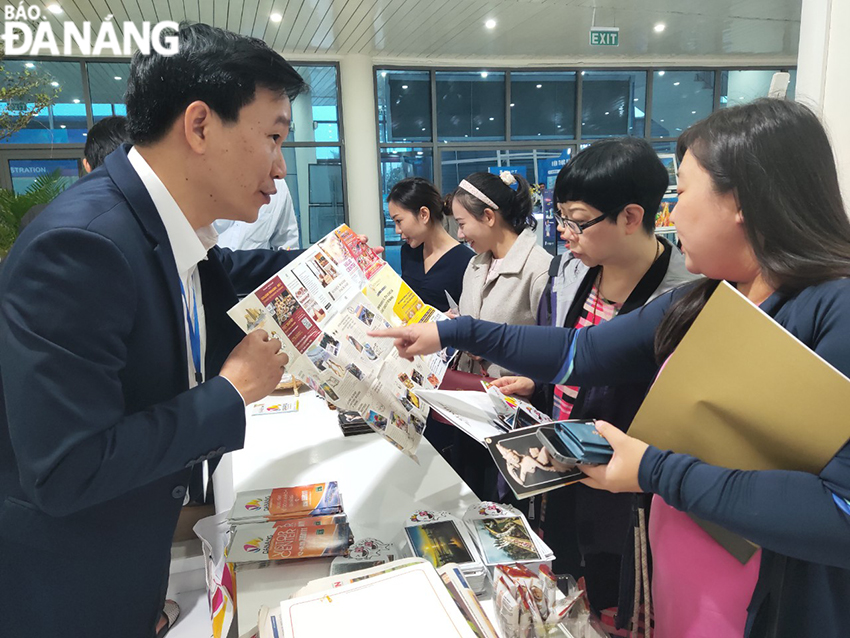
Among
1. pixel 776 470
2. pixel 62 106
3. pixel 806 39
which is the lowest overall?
pixel 776 470

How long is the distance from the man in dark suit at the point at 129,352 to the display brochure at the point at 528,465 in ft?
1.54

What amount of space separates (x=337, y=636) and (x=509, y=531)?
1.60ft

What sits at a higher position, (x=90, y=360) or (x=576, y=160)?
(x=576, y=160)

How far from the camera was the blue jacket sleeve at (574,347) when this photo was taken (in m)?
1.24

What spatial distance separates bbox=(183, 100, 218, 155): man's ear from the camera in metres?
0.98

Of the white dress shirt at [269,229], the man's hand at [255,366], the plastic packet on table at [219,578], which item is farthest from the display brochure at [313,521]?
the white dress shirt at [269,229]

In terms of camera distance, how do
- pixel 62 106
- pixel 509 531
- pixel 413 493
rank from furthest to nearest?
pixel 62 106 → pixel 413 493 → pixel 509 531

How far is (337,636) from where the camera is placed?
0.76m

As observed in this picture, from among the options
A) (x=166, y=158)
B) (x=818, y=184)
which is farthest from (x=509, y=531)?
(x=166, y=158)

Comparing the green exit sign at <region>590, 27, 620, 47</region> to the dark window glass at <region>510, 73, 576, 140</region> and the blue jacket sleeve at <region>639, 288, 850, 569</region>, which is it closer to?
the dark window glass at <region>510, 73, 576, 140</region>

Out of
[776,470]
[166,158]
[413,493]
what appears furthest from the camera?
[413,493]

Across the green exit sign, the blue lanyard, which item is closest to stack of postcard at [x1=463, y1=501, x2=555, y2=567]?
the blue lanyard

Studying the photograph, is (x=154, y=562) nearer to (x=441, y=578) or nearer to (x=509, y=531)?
(x=441, y=578)

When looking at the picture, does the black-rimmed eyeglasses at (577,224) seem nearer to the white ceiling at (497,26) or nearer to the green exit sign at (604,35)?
the white ceiling at (497,26)
